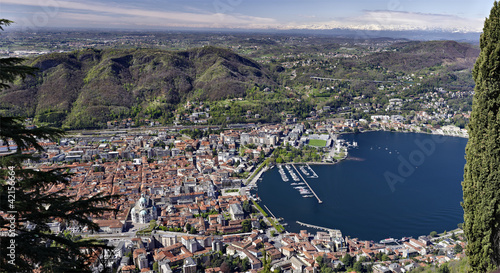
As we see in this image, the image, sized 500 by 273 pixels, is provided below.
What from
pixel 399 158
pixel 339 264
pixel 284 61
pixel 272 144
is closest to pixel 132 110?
pixel 272 144

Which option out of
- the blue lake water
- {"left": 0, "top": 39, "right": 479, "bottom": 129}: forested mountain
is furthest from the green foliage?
{"left": 0, "top": 39, "right": 479, "bottom": 129}: forested mountain

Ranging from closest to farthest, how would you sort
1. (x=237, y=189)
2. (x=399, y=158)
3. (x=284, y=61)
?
(x=237, y=189) < (x=399, y=158) < (x=284, y=61)

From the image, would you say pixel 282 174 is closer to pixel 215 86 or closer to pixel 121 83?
pixel 215 86

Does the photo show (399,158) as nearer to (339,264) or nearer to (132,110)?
(339,264)

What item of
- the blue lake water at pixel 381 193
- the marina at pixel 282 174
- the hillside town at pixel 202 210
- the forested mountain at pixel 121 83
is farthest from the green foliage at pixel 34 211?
the forested mountain at pixel 121 83

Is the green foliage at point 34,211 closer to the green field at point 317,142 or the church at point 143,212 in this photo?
the church at point 143,212

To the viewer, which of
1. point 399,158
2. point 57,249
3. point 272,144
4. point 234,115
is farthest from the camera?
point 234,115

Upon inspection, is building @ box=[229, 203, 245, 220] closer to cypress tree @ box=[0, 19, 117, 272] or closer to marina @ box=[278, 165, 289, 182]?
marina @ box=[278, 165, 289, 182]
